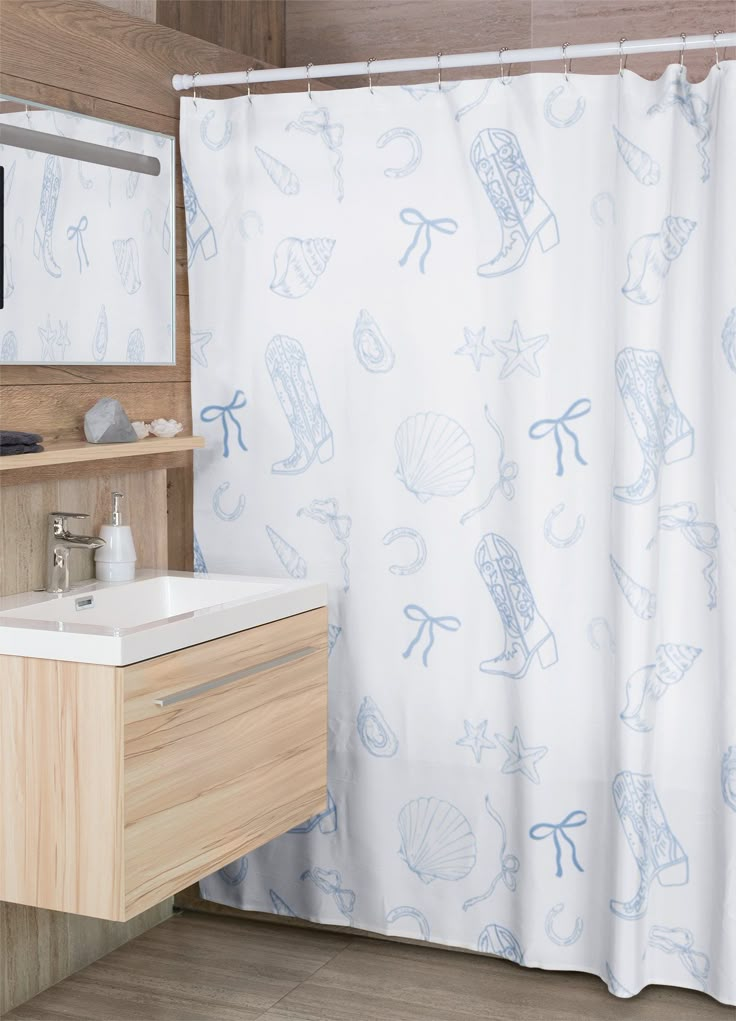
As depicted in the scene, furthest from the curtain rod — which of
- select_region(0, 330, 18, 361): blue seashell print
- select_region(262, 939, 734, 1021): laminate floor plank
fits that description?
select_region(262, 939, 734, 1021): laminate floor plank

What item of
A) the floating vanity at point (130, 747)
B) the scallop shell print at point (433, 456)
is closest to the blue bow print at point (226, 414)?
the scallop shell print at point (433, 456)

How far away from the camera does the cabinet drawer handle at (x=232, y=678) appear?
221cm

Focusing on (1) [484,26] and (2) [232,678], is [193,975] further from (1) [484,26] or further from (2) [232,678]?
(1) [484,26]

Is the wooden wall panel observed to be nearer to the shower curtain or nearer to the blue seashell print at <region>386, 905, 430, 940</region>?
the shower curtain

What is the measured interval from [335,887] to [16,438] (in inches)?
52.2

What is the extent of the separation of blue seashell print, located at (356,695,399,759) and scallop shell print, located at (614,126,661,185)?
4.19ft

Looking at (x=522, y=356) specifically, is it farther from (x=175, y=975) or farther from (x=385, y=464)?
(x=175, y=975)

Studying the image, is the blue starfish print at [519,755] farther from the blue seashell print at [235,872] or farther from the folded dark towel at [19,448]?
the folded dark towel at [19,448]

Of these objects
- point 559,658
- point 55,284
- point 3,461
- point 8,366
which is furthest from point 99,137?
point 559,658

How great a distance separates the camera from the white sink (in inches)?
83.9

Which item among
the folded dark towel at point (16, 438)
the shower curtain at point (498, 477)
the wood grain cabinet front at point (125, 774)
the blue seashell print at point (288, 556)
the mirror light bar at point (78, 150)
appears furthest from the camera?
the blue seashell print at point (288, 556)

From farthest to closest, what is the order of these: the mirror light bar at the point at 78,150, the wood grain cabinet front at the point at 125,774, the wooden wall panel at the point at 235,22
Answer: the wooden wall panel at the point at 235,22 → the mirror light bar at the point at 78,150 → the wood grain cabinet front at the point at 125,774

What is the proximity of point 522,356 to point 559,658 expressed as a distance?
2.12 ft

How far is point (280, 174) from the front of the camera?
2795 mm
